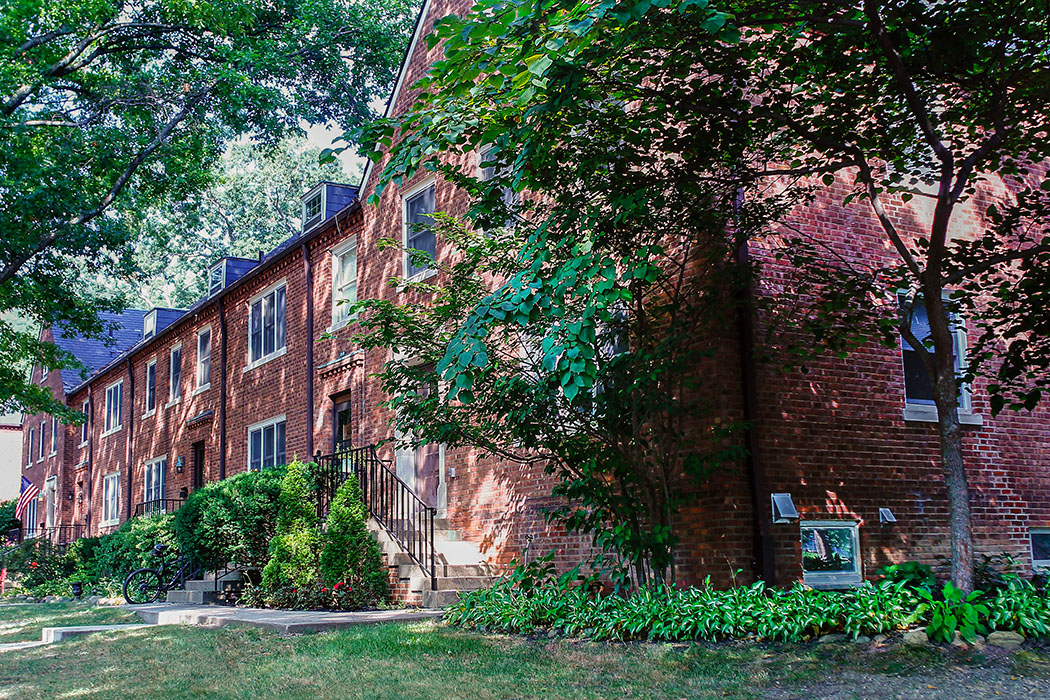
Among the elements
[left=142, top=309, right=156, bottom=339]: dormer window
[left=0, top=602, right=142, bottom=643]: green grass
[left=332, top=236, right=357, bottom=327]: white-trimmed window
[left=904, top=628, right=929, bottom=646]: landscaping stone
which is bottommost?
[left=0, top=602, right=142, bottom=643]: green grass

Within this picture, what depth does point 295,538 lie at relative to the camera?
44.1 feet

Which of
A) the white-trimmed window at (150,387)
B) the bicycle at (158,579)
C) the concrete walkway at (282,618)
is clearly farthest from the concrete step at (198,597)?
the white-trimmed window at (150,387)

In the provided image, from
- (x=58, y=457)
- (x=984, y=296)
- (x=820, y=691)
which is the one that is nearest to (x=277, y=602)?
(x=820, y=691)

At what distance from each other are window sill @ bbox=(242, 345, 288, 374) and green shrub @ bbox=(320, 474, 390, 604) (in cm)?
692

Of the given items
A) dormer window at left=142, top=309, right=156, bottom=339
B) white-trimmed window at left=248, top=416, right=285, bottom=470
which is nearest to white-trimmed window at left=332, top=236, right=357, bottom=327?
white-trimmed window at left=248, top=416, right=285, bottom=470

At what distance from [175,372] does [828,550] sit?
66.9 feet

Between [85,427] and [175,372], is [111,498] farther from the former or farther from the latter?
[175,372]

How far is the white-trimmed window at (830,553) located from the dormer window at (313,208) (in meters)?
12.5

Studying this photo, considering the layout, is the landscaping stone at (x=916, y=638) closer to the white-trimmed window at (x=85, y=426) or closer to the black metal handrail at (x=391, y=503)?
the black metal handrail at (x=391, y=503)

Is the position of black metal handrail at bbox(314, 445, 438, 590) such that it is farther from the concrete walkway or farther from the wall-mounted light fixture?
the wall-mounted light fixture

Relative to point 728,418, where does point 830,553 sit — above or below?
below

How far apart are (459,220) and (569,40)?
6884 mm

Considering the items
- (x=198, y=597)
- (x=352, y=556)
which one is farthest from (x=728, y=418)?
(x=198, y=597)

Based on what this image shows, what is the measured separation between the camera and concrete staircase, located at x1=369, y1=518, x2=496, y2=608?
38.2 feet
